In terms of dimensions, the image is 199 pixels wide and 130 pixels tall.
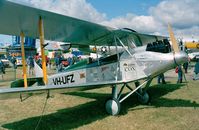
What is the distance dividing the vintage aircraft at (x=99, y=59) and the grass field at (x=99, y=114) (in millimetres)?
559

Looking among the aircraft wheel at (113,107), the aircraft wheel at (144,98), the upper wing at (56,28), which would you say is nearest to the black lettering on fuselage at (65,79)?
the upper wing at (56,28)

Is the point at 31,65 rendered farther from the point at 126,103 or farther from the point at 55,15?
the point at 55,15

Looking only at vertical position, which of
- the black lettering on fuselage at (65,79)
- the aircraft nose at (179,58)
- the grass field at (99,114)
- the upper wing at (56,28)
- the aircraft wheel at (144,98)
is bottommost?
the grass field at (99,114)

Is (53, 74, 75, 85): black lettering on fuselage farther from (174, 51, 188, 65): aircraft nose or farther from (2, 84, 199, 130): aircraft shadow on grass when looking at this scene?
(174, 51, 188, 65): aircraft nose

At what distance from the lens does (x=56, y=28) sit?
7043mm

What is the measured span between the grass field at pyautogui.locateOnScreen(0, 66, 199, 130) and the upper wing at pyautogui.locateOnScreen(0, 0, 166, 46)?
7.28ft

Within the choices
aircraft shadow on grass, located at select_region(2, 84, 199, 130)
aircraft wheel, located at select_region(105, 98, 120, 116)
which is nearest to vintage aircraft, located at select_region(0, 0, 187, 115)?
aircraft wheel, located at select_region(105, 98, 120, 116)

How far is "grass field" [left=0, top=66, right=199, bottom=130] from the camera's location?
20.4 feet

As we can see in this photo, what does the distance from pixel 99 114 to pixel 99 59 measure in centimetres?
175

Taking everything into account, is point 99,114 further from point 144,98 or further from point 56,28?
point 56,28

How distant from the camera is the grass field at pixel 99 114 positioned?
20.4ft

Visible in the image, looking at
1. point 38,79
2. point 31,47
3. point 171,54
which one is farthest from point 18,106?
point 31,47

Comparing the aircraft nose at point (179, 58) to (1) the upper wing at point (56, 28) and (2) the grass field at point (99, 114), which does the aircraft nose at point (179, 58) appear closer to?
(2) the grass field at point (99, 114)

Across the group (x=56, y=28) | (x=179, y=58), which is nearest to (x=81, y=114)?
(x=56, y=28)
